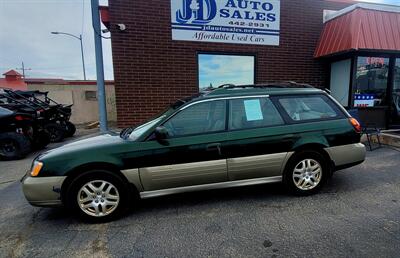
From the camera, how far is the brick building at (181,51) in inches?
275

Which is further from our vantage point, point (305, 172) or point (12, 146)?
point (12, 146)

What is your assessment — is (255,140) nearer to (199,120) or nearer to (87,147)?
(199,120)

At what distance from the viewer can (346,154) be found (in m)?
3.88

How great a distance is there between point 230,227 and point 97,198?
1605mm

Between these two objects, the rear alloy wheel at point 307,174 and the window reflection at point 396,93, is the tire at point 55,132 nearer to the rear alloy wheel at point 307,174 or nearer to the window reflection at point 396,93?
the rear alloy wheel at point 307,174

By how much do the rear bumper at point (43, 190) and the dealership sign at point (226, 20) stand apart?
208 inches

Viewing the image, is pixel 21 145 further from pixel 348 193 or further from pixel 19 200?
pixel 348 193

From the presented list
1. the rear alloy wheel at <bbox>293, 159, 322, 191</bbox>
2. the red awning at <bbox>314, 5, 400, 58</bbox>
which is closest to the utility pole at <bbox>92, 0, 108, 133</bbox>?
the rear alloy wheel at <bbox>293, 159, 322, 191</bbox>

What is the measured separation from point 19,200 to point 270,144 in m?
3.80

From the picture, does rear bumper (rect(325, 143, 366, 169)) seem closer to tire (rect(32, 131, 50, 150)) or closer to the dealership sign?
the dealership sign

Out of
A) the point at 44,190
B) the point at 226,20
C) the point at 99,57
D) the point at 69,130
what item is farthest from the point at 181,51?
the point at 69,130

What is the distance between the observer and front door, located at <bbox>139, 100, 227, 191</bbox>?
10.7 feet

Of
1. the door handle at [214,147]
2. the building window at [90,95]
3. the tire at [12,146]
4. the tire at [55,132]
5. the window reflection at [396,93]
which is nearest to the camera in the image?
the door handle at [214,147]

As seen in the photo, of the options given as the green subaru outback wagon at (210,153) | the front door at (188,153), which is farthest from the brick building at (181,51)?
the front door at (188,153)
